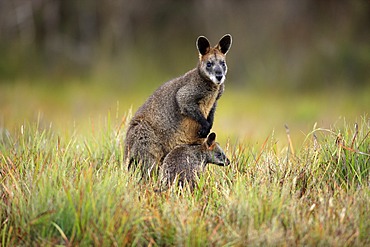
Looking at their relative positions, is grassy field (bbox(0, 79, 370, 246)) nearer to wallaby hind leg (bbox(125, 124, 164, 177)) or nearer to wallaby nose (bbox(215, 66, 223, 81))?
wallaby hind leg (bbox(125, 124, 164, 177))

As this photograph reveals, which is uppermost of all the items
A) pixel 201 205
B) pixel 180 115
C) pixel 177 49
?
pixel 177 49

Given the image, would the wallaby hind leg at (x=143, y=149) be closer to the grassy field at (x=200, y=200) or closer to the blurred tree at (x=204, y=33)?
the grassy field at (x=200, y=200)

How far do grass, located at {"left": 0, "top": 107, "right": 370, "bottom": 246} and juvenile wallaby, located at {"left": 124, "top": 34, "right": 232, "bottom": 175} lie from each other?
2.33 feet

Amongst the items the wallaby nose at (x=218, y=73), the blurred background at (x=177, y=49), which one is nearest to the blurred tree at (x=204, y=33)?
the blurred background at (x=177, y=49)

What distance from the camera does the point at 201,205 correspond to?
227 inches

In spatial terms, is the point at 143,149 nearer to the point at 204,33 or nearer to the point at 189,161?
the point at 189,161

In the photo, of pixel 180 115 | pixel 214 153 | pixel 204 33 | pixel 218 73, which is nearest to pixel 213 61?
Answer: pixel 218 73

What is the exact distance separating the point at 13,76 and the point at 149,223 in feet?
37.6

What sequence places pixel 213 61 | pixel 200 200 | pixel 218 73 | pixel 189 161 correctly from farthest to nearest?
pixel 213 61 → pixel 218 73 → pixel 189 161 → pixel 200 200

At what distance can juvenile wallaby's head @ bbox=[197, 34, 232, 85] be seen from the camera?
709cm

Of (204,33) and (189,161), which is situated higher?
(204,33)

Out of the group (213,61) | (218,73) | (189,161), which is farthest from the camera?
(213,61)

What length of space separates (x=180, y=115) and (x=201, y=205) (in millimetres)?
1716

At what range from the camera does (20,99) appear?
1492 centimetres
